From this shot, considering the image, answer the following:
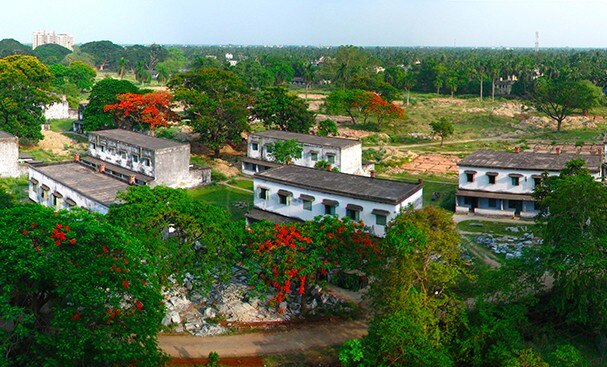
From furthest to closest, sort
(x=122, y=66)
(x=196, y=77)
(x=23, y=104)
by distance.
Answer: (x=122, y=66) < (x=196, y=77) < (x=23, y=104)

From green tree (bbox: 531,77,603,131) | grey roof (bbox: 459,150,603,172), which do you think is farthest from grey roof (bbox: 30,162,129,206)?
green tree (bbox: 531,77,603,131)

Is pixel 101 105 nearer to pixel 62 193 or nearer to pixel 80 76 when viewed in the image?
pixel 62 193

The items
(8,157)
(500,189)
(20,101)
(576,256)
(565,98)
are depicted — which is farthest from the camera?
(565,98)

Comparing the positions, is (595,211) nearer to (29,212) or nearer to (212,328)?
(212,328)

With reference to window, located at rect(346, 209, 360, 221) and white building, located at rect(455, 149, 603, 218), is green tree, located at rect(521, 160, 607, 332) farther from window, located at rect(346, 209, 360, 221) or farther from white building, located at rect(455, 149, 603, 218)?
white building, located at rect(455, 149, 603, 218)

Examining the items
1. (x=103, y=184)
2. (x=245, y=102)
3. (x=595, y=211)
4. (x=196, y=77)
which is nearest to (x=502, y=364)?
(x=595, y=211)

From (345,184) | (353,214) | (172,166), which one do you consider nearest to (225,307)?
(353,214)
